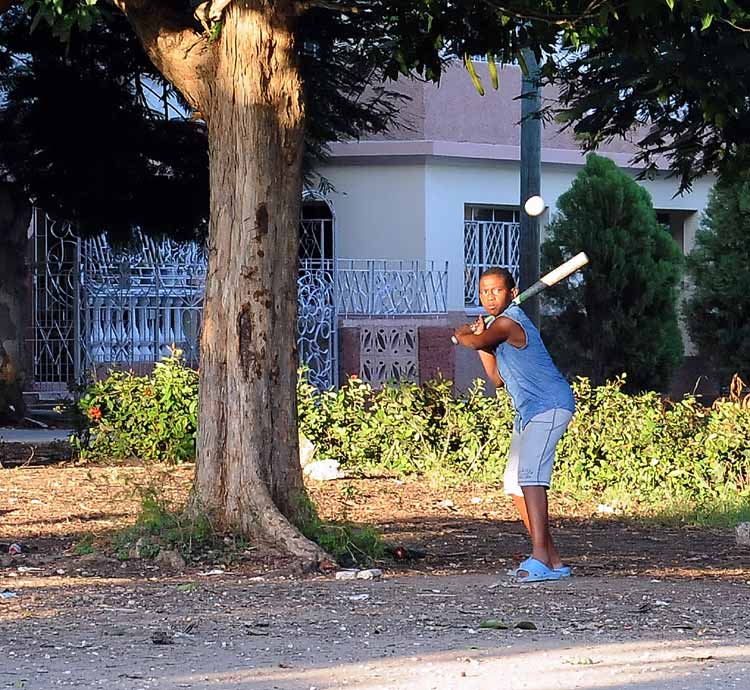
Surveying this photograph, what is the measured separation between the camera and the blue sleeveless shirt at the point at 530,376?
24.6 feet

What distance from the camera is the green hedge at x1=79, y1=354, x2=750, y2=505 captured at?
1116cm

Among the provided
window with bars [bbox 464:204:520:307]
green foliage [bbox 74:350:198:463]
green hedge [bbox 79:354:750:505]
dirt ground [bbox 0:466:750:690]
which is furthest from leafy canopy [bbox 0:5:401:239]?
window with bars [bbox 464:204:520:307]

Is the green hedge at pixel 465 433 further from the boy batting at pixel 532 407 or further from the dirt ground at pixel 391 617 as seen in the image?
the boy batting at pixel 532 407

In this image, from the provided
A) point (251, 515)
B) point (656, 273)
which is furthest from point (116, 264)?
point (251, 515)

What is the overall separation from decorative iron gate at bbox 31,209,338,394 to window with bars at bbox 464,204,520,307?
236cm

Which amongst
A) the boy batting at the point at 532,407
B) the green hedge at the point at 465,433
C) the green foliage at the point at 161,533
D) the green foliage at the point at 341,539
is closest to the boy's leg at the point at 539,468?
the boy batting at the point at 532,407

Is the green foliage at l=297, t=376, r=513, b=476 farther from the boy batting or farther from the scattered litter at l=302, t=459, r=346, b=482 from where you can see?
the boy batting

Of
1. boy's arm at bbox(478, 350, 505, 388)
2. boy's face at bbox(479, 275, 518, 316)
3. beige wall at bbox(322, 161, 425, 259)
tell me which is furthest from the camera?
beige wall at bbox(322, 161, 425, 259)

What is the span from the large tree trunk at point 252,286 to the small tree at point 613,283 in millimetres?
11768

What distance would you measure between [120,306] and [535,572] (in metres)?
12.2

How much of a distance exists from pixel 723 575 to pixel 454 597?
2.05 meters

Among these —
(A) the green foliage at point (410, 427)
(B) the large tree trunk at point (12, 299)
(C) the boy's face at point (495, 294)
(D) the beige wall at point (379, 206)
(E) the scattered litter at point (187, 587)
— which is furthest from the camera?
(D) the beige wall at point (379, 206)

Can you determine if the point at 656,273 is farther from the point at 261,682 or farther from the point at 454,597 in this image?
the point at 261,682

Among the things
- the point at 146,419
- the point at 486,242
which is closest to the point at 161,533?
the point at 146,419
